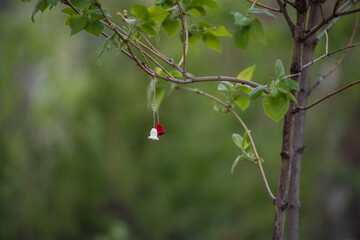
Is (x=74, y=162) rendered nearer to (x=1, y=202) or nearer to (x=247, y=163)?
(x=1, y=202)

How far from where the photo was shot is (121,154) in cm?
257

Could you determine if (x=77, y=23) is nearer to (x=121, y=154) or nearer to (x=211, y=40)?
(x=211, y=40)

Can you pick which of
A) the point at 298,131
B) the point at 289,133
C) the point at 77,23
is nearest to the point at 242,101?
the point at 298,131

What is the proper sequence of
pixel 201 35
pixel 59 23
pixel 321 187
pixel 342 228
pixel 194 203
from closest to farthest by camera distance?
pixel 201 35
pixel 194 203
pixel 59 23
pixel 321 187
pixel 342 228

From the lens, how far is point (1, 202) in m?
2.59

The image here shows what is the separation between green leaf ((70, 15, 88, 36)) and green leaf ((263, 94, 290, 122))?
39 centimetres

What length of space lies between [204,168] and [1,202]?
1.54 metres

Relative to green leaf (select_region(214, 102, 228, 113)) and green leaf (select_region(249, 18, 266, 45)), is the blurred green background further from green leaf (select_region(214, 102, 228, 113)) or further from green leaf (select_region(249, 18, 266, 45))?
green leaf (select_region(249, 18, 266, 45))

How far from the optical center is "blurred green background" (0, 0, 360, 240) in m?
2.51

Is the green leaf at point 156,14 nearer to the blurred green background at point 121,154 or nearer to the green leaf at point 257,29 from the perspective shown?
the green leaf at point 257,29

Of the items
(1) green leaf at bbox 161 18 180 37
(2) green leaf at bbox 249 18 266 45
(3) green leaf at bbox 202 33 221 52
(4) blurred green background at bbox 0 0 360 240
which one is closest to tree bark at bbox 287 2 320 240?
(2) green leaf at bbox 249 18 266 45

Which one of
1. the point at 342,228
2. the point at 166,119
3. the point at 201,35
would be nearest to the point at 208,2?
the point at 201,35

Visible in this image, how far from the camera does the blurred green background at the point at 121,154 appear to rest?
8.24 feet

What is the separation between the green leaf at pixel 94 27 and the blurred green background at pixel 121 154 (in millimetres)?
1694
